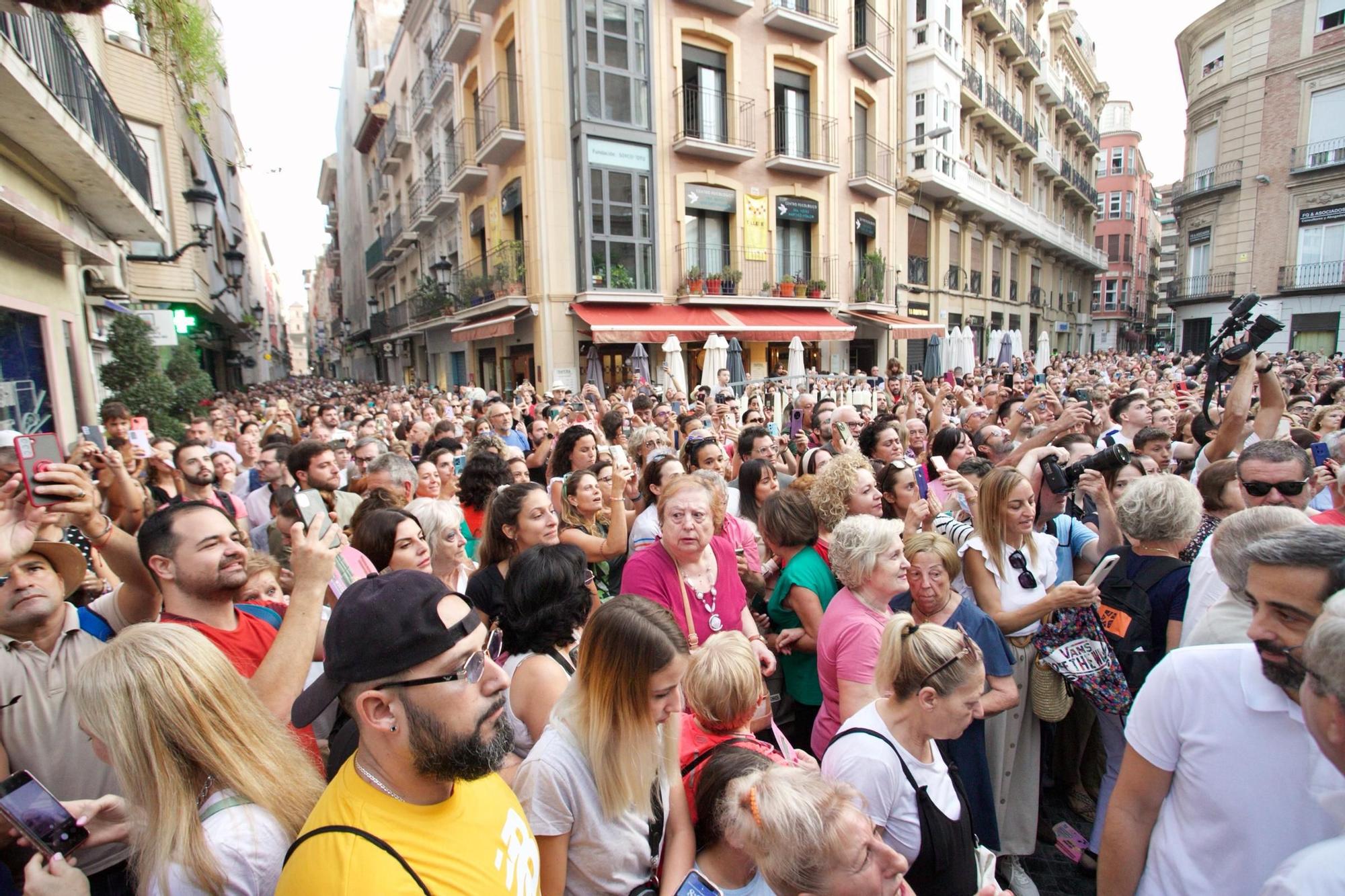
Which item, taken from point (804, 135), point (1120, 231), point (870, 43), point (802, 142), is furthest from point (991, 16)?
point (1120, 231)

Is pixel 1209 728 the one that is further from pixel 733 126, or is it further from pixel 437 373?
pixel 437 373

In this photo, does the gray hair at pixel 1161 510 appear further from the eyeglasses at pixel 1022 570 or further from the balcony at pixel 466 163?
the balcony at pixel 466 163

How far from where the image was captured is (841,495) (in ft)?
12.0

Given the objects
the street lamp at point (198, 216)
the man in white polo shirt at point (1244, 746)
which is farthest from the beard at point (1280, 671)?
the street lamp at point (198, 216)

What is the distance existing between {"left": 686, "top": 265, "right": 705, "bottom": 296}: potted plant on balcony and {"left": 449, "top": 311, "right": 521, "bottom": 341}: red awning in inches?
186

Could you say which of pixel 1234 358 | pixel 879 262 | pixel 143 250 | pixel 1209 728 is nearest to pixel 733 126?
pixel 879 262

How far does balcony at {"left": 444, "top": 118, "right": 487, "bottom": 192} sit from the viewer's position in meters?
19.1

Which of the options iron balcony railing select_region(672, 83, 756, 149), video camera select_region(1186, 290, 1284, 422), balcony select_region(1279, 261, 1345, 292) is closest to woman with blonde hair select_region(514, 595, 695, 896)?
video camera select_region(1186, 290, 1284, 422)

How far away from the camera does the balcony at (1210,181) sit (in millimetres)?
27400

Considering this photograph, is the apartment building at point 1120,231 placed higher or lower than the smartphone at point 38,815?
higher

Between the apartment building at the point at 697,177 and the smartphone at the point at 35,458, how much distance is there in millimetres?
13916

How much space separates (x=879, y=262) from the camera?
71.2ft

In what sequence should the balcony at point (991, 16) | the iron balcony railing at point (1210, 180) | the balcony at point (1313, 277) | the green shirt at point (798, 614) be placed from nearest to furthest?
the green shirt at point (798, 614) → the balcony at point (1313, 277) → the balcony at point (991, 16) → the iron balcony railing at point (1210, 180)

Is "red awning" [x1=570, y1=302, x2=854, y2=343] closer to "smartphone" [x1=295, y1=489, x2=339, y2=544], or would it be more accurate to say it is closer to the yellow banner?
the yellow banner
